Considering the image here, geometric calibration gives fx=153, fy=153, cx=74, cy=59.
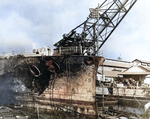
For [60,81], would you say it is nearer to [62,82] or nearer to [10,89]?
[62,82]

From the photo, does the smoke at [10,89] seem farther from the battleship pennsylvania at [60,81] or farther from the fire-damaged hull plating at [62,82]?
the fire-damaged hull plating at [62,82]

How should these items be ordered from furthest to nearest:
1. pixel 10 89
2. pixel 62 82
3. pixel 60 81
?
pixel 10 89 < pixel 60 81 < pixel 62 82

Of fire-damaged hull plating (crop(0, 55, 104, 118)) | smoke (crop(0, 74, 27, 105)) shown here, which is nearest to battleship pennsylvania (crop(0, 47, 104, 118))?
fire-damaged hull plating (crop(0, 55, 104, 118))

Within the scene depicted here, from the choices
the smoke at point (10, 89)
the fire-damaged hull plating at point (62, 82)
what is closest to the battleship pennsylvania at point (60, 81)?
the fire-damaged hull plating at point (62, 82)

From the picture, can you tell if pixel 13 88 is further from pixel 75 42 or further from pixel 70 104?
pixel 75 42

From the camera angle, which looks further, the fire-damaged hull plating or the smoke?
the smoke

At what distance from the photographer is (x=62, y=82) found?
14820mm

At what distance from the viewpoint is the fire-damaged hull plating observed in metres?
14.2

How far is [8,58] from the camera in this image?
18406mm

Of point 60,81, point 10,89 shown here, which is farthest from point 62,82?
point 10,89

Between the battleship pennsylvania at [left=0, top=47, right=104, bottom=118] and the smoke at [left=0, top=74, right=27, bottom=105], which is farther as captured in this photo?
the smoke at [left=0, top=74, right=27, bottom=105]

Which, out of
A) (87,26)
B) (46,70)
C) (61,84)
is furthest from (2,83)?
(87,26)

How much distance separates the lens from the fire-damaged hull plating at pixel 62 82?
46.5ft

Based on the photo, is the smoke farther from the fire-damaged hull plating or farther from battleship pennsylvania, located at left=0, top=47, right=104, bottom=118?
the fire-damaged hull plating
